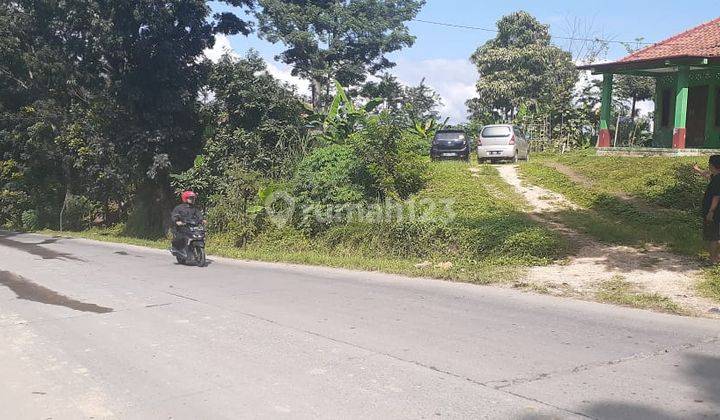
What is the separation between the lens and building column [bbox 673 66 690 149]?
1986 cm

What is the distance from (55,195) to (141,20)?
13.7 meters

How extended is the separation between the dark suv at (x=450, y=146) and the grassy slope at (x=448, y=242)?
740cm

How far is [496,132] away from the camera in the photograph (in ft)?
82.8

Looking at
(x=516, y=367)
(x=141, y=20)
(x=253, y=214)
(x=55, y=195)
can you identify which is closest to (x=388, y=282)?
(x=516, y=367)

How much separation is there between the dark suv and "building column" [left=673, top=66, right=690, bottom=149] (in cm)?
851

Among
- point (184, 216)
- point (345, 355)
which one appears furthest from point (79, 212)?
point (345, 355)

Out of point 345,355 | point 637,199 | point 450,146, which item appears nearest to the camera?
point 345,355

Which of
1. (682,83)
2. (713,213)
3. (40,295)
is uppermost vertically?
(682,83)

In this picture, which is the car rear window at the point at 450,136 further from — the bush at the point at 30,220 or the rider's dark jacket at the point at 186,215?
the bush at the point at 30,220

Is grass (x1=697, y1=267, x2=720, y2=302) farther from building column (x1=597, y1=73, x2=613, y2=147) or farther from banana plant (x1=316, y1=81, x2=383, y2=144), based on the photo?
building column (x1=597, y1=73, x2=613, y2=147)

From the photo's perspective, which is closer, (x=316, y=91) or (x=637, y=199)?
(x=637, y=199)

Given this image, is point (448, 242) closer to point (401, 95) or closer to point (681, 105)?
point (681, 105)

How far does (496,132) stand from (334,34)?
54.7 ft

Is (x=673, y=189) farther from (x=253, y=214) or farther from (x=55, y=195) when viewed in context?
(x=55, y=195)
